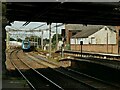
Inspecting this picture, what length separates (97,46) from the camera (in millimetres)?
55719

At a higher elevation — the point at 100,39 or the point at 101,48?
the point at 100,39

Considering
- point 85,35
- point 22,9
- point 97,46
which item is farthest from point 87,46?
point 22,9

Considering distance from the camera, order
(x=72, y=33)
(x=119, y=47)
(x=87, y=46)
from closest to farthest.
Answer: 1. (x=119, y=47)
2. (x=87, y=46)
3. (x=72, y=33)

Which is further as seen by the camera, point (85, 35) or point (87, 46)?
point (85, 35)

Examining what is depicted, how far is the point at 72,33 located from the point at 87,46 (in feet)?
138

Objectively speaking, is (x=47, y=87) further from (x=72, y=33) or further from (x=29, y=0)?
(x=72, y=33)

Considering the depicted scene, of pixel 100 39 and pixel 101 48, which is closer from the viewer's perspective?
pixel 101 48

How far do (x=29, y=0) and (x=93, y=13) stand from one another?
5874 millimetres

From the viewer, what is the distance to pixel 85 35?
8400 cm

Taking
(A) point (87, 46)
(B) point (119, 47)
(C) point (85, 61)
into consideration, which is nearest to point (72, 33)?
(A) point (87, 46)

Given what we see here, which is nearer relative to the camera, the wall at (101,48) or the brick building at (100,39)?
the wall at (101,48)

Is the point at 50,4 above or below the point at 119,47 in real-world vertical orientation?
above

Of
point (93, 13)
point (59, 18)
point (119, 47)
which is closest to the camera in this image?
point (93, 13)

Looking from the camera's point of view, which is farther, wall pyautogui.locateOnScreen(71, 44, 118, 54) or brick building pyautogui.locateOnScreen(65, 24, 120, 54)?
brick building pyautogui.locateOnScreen(65, 24, 120, 54)
